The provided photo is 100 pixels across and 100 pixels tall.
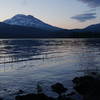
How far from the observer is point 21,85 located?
83.5 feet

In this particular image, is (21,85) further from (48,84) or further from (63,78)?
(63,78)

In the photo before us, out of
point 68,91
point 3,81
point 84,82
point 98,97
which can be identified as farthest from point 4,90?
point 98,97

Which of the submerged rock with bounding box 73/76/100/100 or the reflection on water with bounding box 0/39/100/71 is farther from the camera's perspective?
the reflection on water with bounding box 0/39/100/71

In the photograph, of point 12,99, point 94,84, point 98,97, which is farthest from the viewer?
point 94,84

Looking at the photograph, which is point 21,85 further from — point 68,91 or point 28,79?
point 68,91

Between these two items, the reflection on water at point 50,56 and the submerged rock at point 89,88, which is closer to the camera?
the submerged rock at point 89,88

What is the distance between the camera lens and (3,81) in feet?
90.4

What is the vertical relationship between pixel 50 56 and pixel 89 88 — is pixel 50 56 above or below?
below

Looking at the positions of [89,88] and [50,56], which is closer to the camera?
[89,88]

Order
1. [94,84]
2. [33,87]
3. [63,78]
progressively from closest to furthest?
1. [94,84]
2. [33,87]
3. [63,78]

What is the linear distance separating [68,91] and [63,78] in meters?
7.65

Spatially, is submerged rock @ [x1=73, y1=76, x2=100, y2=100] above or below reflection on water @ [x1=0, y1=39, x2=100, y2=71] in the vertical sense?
above

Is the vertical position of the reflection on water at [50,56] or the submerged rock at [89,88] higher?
the submerged rock at [89,88]

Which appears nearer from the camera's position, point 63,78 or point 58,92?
point 58,92
